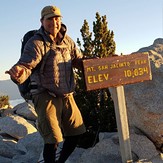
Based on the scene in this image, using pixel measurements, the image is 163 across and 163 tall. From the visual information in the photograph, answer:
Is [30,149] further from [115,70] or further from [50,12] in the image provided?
[50,12]

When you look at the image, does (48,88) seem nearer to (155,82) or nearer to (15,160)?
(155,82)

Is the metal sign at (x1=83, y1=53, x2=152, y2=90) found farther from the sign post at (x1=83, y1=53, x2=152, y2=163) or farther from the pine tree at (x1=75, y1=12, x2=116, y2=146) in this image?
the pine tree at (x1=75, y1=12, x2=116, y2=146)

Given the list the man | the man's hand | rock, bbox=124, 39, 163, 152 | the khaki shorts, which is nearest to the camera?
the man's hand

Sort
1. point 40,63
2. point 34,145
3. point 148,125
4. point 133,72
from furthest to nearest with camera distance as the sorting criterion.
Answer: point 34,145
point 148,125
point 133,72
point 40,63

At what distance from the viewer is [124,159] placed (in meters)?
5.91

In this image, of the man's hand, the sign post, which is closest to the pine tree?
the sign post

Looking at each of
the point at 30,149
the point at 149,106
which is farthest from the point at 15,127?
the point at 149,106

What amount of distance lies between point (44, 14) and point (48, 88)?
1.14 metres

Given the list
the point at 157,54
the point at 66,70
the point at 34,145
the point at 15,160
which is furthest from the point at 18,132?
the point at 66,70

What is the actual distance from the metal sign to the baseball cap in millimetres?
852

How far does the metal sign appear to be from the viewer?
548 centimetres

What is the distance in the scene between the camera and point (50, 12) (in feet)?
17.4

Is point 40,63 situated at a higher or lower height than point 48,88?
higher

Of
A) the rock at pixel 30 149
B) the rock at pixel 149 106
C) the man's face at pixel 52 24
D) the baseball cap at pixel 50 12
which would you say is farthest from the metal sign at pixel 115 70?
the rock at pixel 30 149
